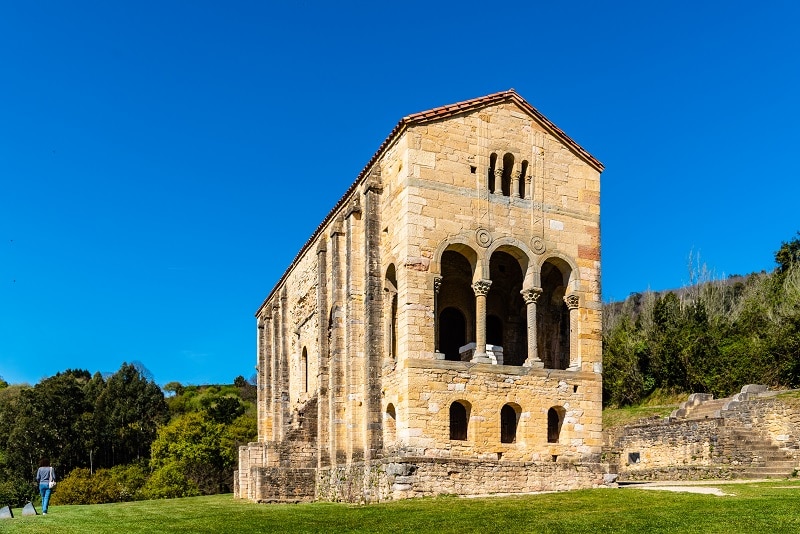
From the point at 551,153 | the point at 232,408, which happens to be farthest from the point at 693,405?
the point at 232,408

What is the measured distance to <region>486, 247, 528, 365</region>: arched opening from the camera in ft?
86.5

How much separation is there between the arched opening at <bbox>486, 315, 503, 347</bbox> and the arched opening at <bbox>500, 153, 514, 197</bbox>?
208 inches

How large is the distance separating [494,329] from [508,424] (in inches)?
165

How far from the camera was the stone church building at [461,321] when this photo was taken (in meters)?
20.8

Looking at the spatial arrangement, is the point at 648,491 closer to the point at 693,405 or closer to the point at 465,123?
the point at 465,123

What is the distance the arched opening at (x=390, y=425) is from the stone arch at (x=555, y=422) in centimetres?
443

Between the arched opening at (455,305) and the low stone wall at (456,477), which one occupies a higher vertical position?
the arched opening at (455,305)

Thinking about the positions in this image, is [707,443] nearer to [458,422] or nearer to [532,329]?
[532,329]

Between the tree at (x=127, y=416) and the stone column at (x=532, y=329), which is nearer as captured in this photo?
the stone column at (x=532, y=329)

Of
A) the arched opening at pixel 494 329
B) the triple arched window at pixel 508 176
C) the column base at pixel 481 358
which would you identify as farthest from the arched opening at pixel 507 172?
the arched opening at pixel 494 329

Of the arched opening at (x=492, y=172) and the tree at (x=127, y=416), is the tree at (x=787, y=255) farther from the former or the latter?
the tree at (x=127, y=416)

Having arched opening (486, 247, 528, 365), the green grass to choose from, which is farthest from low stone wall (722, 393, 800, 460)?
arched opening (486, 247, 528, 365)

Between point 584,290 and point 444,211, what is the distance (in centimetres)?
499

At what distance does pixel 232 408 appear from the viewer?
63094 millimetres
